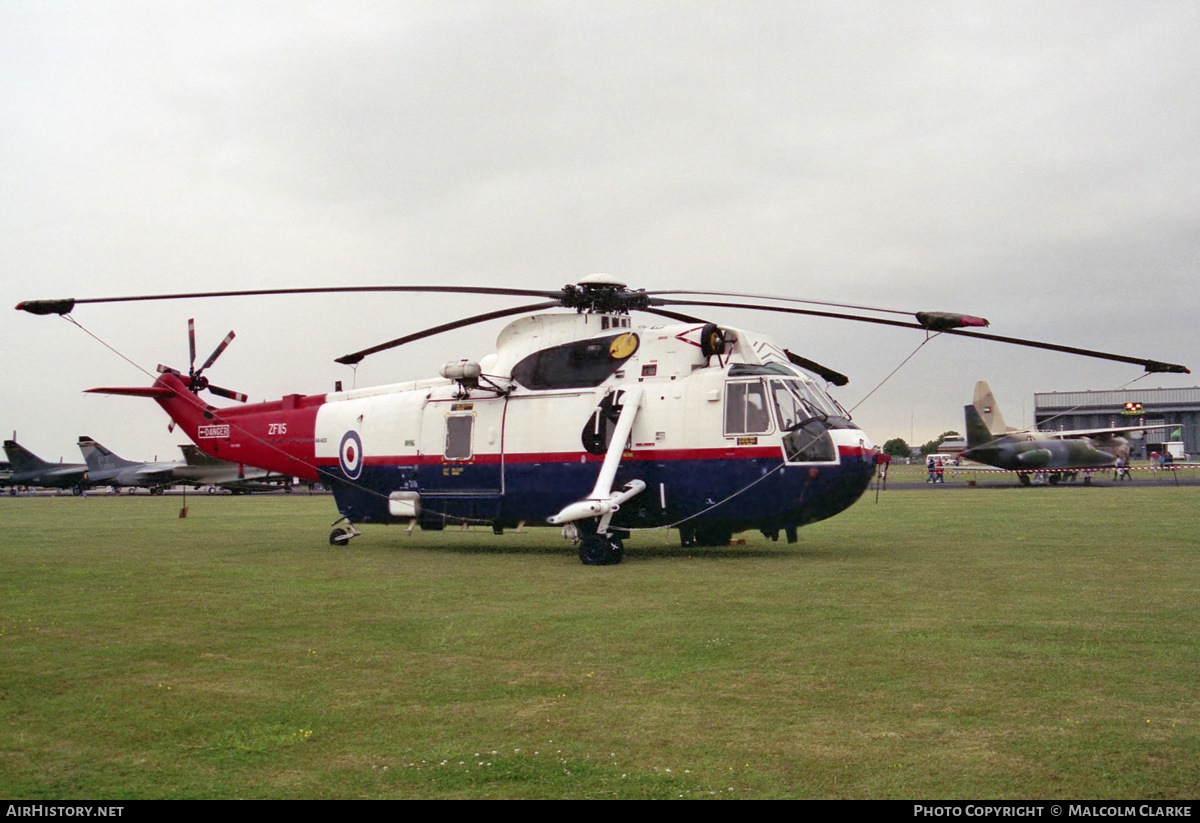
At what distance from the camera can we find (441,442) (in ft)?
66.3

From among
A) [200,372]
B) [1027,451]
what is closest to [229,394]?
[200,372]

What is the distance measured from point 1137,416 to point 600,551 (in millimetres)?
124189

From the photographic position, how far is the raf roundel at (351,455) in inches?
842

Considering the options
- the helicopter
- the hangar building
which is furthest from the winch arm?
the hangar building

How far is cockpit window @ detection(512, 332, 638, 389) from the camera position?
18.5 m

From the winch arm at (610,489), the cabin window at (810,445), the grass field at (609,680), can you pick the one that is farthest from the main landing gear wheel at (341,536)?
the cabin window at (810,445)

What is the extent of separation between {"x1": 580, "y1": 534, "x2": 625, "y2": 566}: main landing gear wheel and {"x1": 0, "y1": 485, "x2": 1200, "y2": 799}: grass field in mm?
603

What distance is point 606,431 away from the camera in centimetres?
1814

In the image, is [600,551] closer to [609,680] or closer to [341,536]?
[341,536]

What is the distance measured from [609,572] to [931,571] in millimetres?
4967

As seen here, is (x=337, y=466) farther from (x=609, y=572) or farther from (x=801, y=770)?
(x=801, y=770)

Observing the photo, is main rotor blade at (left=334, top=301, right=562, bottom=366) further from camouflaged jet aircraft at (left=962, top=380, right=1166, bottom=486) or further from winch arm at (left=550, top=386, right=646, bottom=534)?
camouflaged jet aircraft at (left=962, top=380, right=1166, bottom=486)

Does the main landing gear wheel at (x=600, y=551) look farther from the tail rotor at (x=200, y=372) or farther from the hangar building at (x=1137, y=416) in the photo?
the hangar building at (x=1137, y=416)

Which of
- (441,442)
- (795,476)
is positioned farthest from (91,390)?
(795,476)
